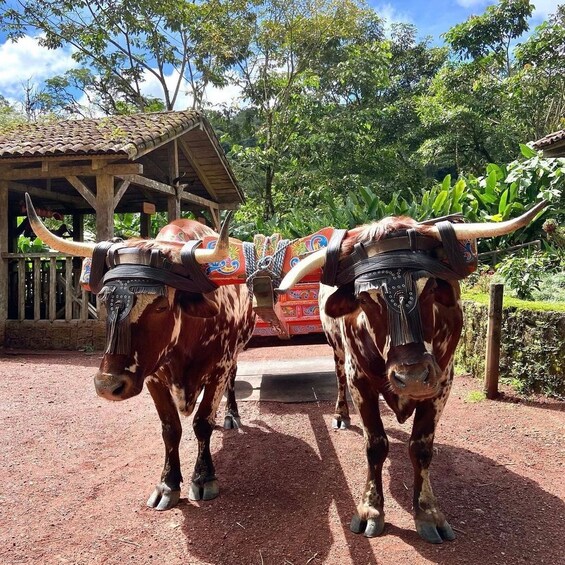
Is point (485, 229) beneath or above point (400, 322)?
above

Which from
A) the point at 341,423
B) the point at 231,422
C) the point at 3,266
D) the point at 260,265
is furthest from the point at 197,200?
the point at 260,265

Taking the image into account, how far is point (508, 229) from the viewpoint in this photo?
7.16 feet

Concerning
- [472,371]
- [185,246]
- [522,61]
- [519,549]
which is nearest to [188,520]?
[185,246]

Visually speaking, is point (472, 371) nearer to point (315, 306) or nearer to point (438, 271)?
point (315, 306)

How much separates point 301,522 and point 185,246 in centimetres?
163

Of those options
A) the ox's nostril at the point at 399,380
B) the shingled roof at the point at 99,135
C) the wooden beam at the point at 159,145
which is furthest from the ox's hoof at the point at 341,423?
the wooden beam at the point at 159,145

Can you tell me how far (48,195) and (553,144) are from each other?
37.7 ft

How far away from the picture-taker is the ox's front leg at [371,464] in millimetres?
2555

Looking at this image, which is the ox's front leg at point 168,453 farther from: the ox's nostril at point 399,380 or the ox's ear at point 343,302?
the ox's nostril at point 399,380

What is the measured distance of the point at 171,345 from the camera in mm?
2684

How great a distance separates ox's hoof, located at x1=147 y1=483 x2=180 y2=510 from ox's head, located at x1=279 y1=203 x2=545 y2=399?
55.6 inches

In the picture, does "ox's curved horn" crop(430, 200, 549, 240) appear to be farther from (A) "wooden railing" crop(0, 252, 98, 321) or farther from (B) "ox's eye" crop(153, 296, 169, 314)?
(A) "wooden railing" crop(0, 252, 98, 321)

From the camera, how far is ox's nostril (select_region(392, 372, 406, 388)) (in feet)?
6.76

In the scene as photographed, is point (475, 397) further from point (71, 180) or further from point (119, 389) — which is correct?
point (71, 180)
